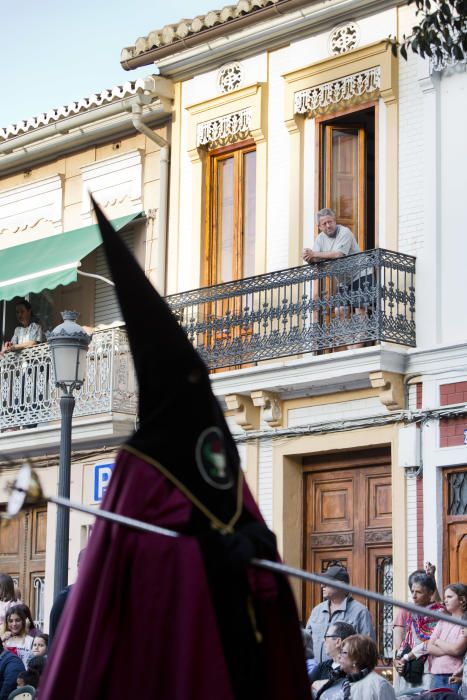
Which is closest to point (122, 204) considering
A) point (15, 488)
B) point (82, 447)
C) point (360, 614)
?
point (82, 447)

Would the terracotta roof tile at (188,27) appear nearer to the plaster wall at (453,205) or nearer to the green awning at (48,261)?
the green awning at (48,261)

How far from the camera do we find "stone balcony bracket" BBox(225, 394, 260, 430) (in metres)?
17.5

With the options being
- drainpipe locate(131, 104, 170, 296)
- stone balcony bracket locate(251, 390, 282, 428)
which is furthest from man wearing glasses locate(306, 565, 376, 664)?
drainpipe locate(131, 104, 170, 296)

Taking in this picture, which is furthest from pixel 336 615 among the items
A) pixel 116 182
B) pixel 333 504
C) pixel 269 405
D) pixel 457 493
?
pixel 116 182

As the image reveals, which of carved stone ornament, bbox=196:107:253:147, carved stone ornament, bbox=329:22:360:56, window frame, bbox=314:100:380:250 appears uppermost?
carved stone ornament, bbox=329:22:360:56

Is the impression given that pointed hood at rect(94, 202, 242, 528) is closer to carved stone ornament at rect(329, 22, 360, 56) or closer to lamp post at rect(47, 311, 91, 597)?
lamp post at rect(47, 311, 91, 597)

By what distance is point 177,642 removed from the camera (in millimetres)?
5113

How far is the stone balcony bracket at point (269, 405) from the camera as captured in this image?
17.3 m

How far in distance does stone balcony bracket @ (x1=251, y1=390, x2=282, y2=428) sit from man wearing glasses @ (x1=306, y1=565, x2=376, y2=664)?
16.4 feet

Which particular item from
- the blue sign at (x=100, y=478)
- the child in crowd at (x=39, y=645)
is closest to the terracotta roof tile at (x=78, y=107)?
the blue sign at (x=100, y=478)

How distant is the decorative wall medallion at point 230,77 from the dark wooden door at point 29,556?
19.9 ft

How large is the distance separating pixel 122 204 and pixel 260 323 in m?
3.23

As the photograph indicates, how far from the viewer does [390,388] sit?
16016mm

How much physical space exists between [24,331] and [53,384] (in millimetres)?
1190
